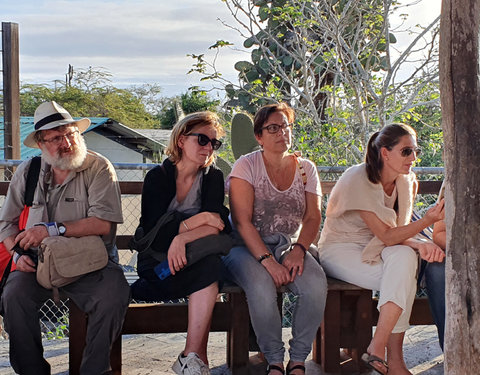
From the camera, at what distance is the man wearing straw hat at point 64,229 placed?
3688 millimetres

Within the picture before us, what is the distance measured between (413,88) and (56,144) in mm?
7888

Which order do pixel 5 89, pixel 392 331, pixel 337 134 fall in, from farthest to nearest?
pixel 337 134
pixel 5 89
pixel 392 331

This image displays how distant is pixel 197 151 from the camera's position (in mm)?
4094

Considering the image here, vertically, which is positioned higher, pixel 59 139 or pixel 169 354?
pixel 59 139

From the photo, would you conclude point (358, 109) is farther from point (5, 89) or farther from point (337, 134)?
point (5, 89)

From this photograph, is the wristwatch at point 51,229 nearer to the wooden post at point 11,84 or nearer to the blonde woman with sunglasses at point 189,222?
the blonde woman with sunglasses at point 189,222

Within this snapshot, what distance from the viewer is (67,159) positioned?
156 inches

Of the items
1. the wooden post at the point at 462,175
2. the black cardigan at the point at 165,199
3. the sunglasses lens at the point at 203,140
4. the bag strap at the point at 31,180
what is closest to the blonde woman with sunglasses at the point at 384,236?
the black cardigan at the point at 165,199

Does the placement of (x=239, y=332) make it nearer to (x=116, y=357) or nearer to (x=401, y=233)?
(x=116, y=357)

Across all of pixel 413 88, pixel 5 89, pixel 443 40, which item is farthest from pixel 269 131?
pixel 413 88

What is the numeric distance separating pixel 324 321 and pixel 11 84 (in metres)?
6.06

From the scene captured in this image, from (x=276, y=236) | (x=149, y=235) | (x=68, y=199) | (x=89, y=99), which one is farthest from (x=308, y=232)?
(x=89, y=99)

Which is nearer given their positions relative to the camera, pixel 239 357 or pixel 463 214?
pixel 463 214

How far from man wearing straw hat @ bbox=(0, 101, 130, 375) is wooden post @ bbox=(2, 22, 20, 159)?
16.6ft
